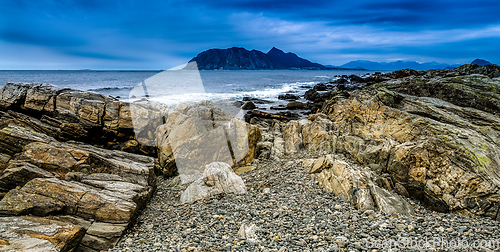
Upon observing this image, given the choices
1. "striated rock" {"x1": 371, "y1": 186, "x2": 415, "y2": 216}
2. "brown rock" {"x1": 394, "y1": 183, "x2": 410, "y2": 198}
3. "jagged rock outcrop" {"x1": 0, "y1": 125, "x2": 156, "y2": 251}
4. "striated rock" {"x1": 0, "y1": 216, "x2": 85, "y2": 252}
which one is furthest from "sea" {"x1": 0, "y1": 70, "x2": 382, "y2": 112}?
"brown rock" {"x1": 394, "y1": 183, "x2": 410, "y2": 198}

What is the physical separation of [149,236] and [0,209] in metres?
4.40

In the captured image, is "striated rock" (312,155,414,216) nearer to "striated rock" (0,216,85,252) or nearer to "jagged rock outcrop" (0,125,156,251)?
"jagged rock outcrop" (0,125,156,251)

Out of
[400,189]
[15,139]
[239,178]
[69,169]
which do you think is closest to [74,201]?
[69,169]

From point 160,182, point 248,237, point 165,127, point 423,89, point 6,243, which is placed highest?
point 423,89

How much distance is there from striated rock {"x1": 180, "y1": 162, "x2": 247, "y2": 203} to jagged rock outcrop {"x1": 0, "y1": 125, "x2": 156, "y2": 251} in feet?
6.26

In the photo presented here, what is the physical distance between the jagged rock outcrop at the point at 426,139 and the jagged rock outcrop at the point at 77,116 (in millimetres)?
8048

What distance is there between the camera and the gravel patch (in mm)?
6398

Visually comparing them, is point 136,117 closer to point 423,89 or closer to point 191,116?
point 191,116

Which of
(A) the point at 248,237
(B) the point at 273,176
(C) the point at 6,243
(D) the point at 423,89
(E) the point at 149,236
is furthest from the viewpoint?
(D) the point at 423,89

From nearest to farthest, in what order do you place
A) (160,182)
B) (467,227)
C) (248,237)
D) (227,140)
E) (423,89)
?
1. (467,227)
2. (248,237)
3. (160,182)
4. (227,140)
5. (423,89)

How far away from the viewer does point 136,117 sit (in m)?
15.0

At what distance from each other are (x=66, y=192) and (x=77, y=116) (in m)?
7.28

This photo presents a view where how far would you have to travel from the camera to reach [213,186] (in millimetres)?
10781

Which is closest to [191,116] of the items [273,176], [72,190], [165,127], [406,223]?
[165,127]
